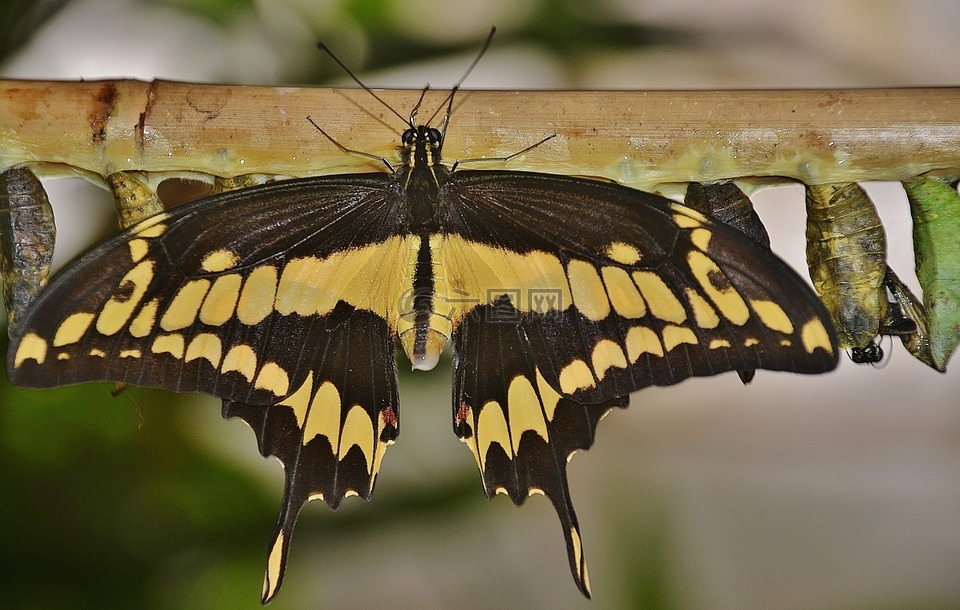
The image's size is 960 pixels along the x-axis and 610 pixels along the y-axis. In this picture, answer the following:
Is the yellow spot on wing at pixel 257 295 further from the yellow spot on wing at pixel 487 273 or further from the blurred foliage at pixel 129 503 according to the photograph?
the blurred foliage at pixel 129 503

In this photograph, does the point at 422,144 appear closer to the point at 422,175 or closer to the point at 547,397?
the point at 422,175

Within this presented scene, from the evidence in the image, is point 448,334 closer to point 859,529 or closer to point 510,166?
point 510,166

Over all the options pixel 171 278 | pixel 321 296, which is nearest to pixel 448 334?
pixel 321 296

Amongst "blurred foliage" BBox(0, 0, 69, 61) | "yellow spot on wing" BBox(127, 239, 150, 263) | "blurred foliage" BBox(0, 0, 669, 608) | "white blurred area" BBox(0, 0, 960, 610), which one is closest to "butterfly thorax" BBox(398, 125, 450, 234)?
"yellow spot on wing" BBox(127, 239, 150, 263)

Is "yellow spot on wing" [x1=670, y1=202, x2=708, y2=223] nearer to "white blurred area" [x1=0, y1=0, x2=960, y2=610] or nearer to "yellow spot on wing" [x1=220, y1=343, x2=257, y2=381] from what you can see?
"yellow spot on wing" [x1=220, y1=343, x2=257, y2=381]

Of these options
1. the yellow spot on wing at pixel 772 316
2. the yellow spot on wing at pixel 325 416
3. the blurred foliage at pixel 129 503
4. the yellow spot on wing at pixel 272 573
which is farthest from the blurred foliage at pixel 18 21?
the yellow spot on wing at pixel 772 316

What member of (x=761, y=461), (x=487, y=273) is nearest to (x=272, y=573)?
(x=487, y=273)
